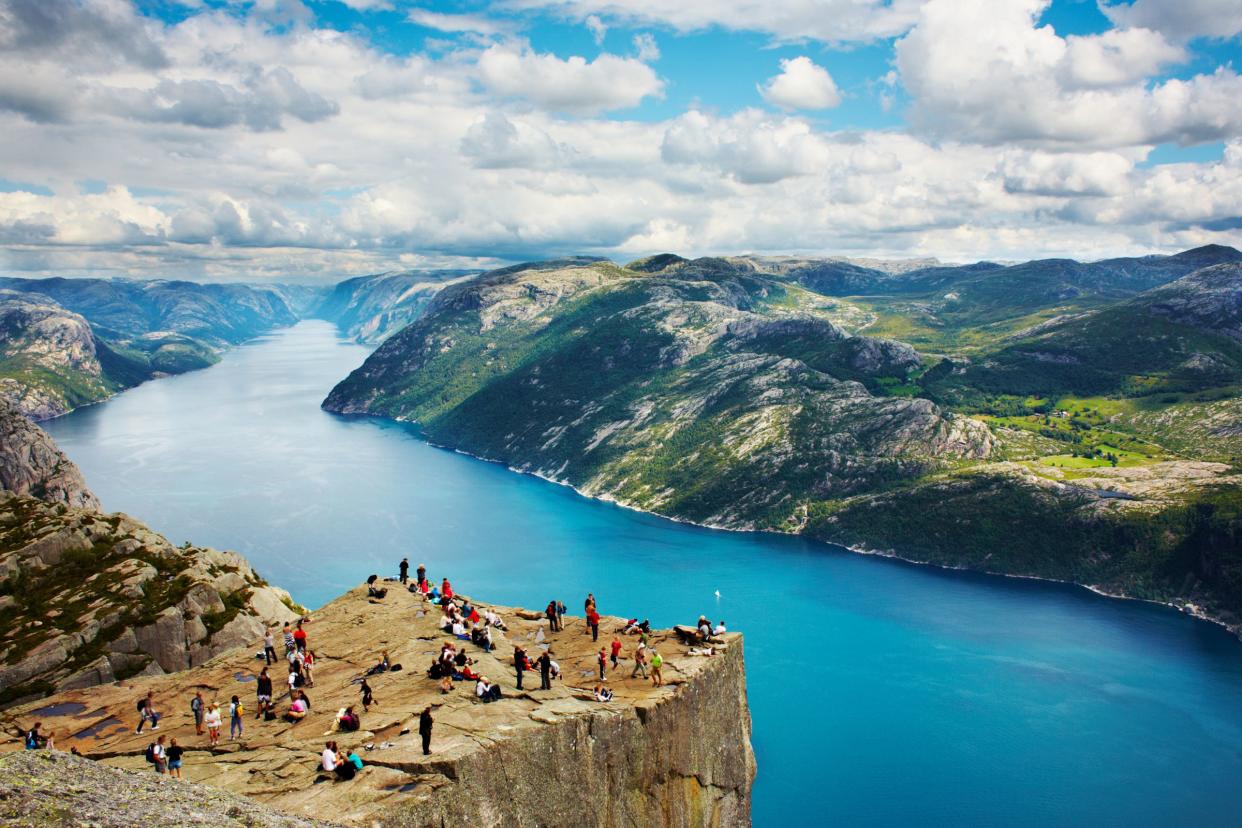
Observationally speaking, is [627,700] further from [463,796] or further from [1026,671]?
[1026,671]

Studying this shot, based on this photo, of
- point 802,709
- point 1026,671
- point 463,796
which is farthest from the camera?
point 1026,671

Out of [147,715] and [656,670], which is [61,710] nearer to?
[147,715]

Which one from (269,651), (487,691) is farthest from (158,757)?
(487,691)

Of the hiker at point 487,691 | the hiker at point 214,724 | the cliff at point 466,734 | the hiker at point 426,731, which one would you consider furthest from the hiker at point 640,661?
the hiker at point 214,724

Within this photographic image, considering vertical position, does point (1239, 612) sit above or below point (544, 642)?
below

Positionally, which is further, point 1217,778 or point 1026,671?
point 1026,671

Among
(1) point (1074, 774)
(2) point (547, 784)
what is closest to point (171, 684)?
(2) point (547, 784)

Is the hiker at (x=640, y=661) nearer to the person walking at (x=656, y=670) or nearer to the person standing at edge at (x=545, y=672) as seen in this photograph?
the person walking at (x=656, y=670)
